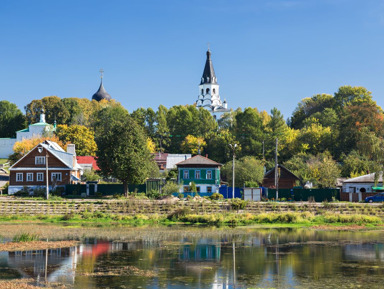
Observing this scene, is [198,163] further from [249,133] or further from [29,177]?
[249,133]

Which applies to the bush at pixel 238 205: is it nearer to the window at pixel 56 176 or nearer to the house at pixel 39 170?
the house at pixel 39 170

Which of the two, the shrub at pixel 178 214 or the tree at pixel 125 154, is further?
the tree at pixel 125 154

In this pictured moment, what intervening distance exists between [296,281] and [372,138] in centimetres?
4265

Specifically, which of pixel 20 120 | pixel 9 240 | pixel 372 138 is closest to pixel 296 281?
pixel 9 240

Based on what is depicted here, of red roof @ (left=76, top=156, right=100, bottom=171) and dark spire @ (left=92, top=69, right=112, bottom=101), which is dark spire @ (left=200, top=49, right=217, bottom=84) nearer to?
dark spire @ (left=92, top=69, right=112, bottom=101)

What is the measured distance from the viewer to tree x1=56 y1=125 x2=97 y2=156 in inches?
4139

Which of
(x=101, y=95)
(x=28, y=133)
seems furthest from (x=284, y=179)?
(x=101, y=95)

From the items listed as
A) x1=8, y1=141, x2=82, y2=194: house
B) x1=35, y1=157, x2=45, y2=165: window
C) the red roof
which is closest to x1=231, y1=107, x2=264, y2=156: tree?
the red roof

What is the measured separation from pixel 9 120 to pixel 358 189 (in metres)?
101

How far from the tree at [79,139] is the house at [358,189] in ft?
181

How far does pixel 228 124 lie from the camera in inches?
5384

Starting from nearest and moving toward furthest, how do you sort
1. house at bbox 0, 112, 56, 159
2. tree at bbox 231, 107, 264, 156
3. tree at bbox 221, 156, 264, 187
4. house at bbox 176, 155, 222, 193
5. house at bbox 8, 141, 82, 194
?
house at bbox 8, 141, 82, 194
house at bbox 176, 155, 222, 193
tree at bbox 221, 156, 264, 187
tree at bbox 231, 107, 264, 156
house at bbox 0, 112, 56, 159

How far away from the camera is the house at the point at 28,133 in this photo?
383ft

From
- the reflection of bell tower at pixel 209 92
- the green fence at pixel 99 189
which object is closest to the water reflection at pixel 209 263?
the green fence at pixel 99 189
